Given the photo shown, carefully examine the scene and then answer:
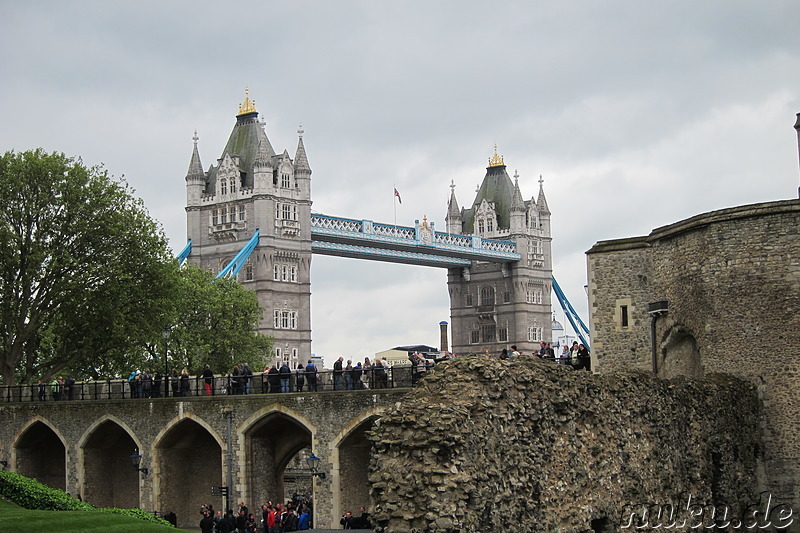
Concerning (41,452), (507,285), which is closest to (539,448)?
(41,452)

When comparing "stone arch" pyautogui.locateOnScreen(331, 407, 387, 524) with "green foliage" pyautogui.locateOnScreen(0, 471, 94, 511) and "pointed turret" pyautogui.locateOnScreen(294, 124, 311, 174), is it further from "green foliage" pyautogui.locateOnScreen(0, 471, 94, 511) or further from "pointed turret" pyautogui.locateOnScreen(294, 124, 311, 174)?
"pointed turret" pyautogui.locateOnScreen(294, 124, 311, 174)

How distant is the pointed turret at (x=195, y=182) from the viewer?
344 ft

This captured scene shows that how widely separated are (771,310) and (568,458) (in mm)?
8183

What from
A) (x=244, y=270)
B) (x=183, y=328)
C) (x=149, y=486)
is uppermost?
(x=244, y=270)

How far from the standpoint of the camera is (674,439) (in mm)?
18531

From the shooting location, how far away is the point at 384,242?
347 ft

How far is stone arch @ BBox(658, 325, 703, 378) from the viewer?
77.2 ft

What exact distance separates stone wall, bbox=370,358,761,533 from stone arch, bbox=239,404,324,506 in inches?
565

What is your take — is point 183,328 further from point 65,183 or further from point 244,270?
point 244,270

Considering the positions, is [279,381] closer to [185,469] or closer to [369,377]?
[369,377]

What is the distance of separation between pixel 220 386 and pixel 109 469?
5878 millimetres

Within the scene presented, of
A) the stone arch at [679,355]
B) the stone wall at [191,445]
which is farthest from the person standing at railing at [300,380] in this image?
the stone arch at [679,355]

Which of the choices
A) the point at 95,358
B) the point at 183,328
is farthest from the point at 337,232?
the point at 95,358

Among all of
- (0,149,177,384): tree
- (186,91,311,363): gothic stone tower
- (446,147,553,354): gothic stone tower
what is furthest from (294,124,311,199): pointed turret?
(0,149,177,384): tree
